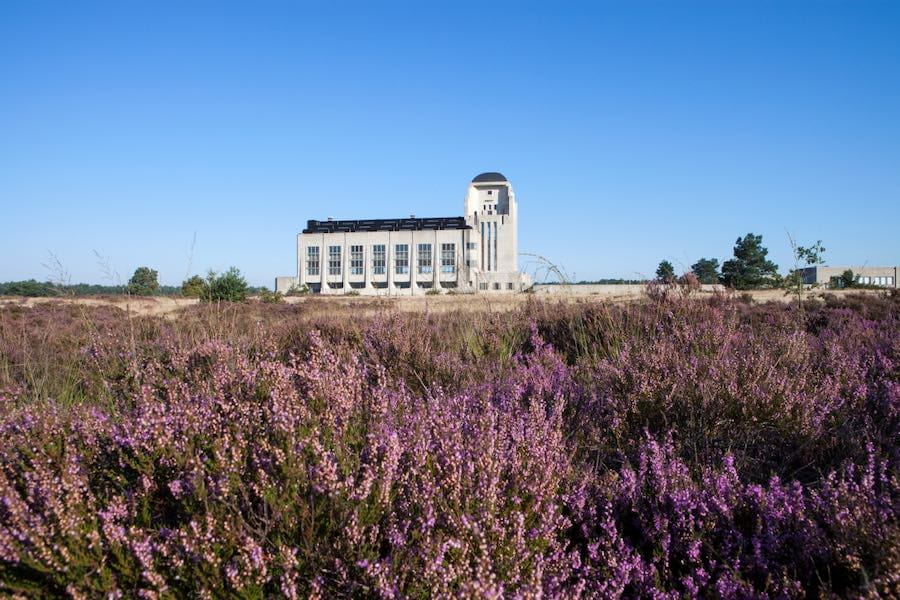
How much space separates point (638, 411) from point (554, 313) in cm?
459

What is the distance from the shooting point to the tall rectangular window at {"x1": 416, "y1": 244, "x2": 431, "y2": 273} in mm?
70750

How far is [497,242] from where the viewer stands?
239 feet

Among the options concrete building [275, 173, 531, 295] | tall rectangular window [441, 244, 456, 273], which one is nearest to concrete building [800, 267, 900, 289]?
concrete building [275, 173, 531, 295]

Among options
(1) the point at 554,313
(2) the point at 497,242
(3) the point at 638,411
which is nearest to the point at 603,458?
(3) the point at 638,411

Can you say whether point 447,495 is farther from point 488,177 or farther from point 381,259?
point 488,177

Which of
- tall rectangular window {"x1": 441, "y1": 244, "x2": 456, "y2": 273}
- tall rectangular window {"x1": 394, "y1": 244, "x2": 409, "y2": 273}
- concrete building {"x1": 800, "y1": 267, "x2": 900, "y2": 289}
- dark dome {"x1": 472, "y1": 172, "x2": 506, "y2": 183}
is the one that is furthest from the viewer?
dark dome {"x1": 472, "y1": 172, "x2": 506, "y2": 183}

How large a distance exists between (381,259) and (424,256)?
5.41m

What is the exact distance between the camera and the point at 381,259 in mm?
72750

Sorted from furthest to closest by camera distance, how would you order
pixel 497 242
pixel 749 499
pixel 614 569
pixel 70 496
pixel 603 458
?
pixel 497 242 → pixel 603 458 → pixel 749 499 → pixel 614 569 → pixel 70 496

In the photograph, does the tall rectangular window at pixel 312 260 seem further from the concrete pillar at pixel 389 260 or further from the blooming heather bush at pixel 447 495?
the blooming heather bush at pixel 447 495

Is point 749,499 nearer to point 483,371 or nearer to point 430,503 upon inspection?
point 430,503

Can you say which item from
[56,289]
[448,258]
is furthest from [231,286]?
[448,258]

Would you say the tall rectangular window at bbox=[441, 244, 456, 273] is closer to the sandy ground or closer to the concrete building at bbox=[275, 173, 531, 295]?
the concrete building at bbox=[275, 173, 531, 295]

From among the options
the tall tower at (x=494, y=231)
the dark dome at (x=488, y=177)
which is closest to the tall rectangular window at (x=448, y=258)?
the tall tower at (x=494, y=231)
